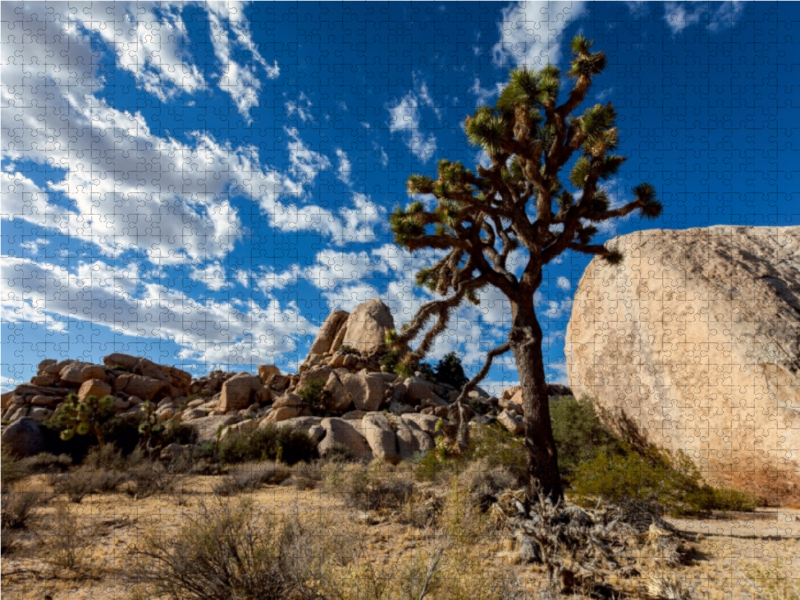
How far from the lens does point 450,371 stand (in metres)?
33.7

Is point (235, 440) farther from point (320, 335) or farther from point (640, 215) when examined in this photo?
point (320, 335)

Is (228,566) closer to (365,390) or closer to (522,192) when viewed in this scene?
(522,192)

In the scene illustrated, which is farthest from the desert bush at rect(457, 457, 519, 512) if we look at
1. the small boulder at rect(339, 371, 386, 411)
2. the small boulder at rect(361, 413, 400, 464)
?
the small boulder at rect(339, 371, 386, 411)

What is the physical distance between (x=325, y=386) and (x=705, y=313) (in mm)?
20314

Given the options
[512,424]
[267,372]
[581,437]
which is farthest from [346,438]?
[267,372]

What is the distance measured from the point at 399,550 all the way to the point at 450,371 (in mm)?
28595

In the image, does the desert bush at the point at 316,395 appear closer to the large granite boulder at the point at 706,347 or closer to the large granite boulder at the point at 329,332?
the large granite boulder at the point at 329,332

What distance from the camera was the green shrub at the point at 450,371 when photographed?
33.3m

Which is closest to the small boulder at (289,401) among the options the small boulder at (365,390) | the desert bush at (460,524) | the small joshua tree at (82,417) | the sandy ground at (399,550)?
the small boulder at (365,390)

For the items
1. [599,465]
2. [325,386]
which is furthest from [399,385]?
[599,465]

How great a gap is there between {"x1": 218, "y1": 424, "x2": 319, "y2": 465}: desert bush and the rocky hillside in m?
0.66

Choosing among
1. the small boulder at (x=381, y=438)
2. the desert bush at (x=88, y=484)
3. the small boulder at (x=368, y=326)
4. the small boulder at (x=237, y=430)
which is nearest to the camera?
the desert bush at (x=88, y=484)

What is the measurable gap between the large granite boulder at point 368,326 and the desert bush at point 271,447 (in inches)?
668

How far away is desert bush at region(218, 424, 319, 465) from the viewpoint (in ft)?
52.1
